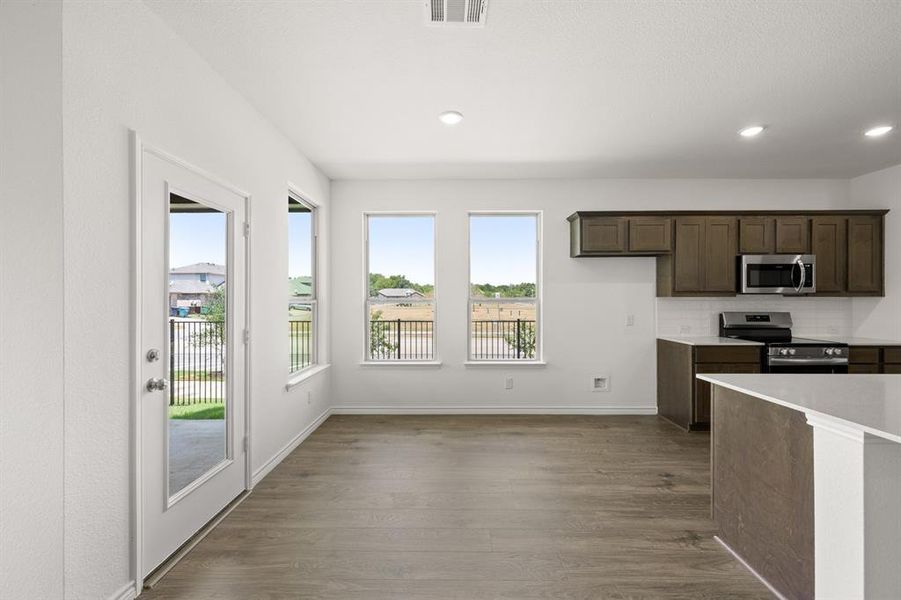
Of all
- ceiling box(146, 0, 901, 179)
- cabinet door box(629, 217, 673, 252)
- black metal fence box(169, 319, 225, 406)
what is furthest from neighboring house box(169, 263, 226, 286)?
cabinet door box(629, 217, 673, 252)

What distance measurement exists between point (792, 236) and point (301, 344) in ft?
16.9

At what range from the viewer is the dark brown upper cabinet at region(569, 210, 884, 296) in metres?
4.64

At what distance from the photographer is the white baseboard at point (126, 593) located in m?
1.87

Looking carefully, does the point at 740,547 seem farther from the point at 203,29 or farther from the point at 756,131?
the point at 203,29

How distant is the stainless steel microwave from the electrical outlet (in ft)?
5.44

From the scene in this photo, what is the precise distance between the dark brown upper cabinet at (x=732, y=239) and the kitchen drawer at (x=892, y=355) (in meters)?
0.68

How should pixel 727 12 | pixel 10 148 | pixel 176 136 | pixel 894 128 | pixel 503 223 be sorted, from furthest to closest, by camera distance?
pixel 503 223
pixel 894 128
pixel 176 136
pixel 727 12
pixel 10 148

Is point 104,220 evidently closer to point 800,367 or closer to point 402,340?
point 402,340

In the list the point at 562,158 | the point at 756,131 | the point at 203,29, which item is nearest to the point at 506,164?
the point at 562,158

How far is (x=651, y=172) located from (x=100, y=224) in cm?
471

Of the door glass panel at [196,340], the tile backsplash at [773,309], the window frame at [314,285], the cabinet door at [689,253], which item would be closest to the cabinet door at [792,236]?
the tile backsplash at [773,309]

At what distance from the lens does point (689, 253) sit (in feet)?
15.2

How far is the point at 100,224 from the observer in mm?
1790

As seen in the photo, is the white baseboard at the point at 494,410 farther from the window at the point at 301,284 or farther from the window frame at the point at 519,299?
the window at the point at 301,284
